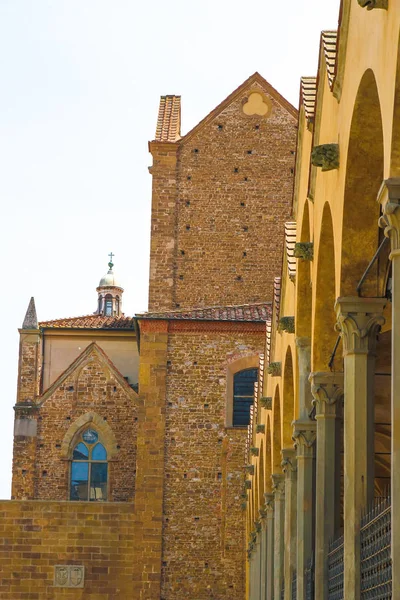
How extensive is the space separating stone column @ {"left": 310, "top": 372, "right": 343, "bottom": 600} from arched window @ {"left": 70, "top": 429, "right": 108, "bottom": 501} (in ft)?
99.8

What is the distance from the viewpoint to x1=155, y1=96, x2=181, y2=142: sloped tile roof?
43500 millimetres

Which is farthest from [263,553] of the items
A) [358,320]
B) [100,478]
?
[358,320]

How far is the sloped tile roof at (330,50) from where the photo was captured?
36.9 ft

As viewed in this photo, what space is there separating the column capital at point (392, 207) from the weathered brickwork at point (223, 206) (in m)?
33.7

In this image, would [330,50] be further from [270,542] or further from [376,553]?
[270,542]

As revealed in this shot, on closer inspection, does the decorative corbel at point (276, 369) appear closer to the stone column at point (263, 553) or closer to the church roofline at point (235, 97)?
the stone column at point (263, 553)

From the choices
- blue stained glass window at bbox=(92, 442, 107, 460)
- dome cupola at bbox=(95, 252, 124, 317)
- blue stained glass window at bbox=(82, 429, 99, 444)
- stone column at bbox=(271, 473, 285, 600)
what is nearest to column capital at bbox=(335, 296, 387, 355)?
stone column at bbox=(271, 473, 285, 600)

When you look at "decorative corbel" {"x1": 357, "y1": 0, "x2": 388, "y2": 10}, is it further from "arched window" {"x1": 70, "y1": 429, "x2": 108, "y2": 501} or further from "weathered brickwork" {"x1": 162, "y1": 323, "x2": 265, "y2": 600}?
"arched window" {"x1": 70, "y1": 429, "x2": 108, "y2": 501}

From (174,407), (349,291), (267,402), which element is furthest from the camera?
(174,407)

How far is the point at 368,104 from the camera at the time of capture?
9.79 metres

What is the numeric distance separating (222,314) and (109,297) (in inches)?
1311

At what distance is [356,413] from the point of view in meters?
10.6

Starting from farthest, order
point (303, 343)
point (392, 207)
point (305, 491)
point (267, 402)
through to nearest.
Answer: point (267, 402) → point (303, 343) → point (305, 491) → point (392, 207)

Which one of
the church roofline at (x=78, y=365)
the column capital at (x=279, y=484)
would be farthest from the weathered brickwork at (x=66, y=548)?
the column capital at (x=279, y=484)
